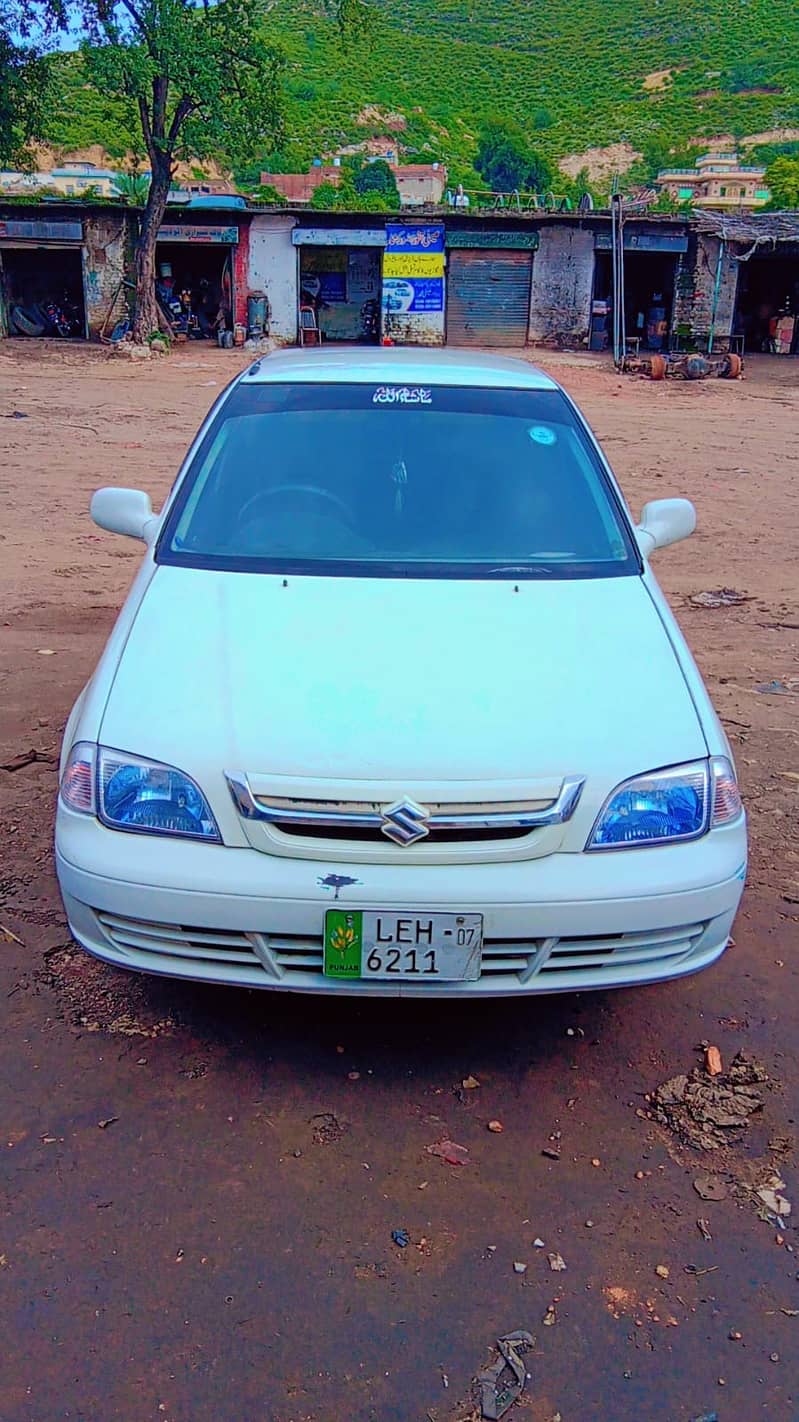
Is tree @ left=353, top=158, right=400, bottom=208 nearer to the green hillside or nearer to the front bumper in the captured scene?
the green hillside

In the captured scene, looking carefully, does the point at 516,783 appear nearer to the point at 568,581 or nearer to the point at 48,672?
the point at 568,581

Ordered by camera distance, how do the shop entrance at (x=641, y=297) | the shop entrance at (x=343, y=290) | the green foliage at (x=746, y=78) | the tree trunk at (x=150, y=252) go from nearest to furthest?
the tree trunk at (x=150, y=252) → the shop entrance at (x=641, y=297) → the shop entrance at (x=343, y=290) → the green foliage at (x=746, y=78)

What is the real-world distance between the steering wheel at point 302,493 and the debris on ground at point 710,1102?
197cm

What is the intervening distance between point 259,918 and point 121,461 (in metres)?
10.4

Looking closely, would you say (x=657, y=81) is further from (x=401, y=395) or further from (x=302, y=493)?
(x=302, y=493)

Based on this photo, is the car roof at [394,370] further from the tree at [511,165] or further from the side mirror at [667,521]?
the tree at [511,165]

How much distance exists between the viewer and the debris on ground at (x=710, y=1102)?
98.7 inches

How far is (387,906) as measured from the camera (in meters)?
2.33

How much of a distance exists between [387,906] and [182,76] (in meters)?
25.8

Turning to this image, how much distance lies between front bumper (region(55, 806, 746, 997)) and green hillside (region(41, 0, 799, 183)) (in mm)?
88389

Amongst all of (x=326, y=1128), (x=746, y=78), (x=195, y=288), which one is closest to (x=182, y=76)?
(x=195, y=288)

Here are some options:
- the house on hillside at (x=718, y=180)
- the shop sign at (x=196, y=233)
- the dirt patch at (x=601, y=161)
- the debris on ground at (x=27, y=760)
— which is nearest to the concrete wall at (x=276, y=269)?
the shop sign at (x=196, y=233)

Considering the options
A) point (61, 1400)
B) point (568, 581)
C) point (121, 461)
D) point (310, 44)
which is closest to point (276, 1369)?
point (61, 1400)

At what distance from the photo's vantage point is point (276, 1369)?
75.1 inches
